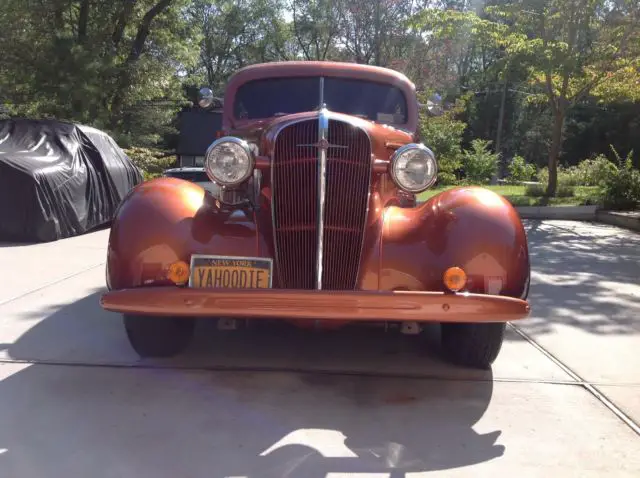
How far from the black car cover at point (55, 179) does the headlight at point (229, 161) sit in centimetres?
620

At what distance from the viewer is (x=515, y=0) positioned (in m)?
14.1

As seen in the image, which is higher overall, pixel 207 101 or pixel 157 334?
pixel 207 101

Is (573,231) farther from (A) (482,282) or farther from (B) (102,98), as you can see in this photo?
(B) (102,98)

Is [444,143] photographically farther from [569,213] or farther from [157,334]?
[157,334]

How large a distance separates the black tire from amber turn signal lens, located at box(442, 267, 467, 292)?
5.76ft

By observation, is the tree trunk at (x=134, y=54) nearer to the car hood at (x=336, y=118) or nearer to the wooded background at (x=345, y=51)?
the wooded background at (x=345, y=51)

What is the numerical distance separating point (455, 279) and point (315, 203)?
2.90 feet

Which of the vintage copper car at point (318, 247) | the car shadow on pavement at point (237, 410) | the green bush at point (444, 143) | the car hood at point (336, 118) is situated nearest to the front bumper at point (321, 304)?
the vintage copper car at point (318, 247)

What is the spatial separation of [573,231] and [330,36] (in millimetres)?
19718

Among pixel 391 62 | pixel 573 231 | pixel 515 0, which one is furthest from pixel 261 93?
pixel 391 62

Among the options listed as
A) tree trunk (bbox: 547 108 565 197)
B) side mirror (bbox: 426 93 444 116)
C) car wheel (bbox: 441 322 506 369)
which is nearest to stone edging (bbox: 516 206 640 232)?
tree trunk (bbox: 547 108 565 197)

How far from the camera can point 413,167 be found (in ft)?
12.7

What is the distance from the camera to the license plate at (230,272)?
347 centimetres

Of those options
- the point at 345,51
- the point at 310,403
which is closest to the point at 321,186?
the point at 310,403
